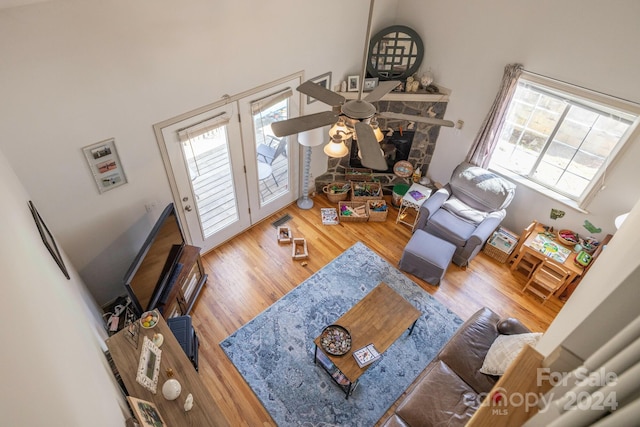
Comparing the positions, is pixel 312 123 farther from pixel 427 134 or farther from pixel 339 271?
pixel 427 134

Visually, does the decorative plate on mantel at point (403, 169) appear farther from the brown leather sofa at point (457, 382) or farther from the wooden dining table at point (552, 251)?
the brown leather sofa at point (457, 382)

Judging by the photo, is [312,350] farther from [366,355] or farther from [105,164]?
[105,164]

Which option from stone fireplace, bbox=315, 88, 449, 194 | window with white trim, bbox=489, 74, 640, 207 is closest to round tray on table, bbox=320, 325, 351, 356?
stone fireplace, bbox=315, 88, 449, 194

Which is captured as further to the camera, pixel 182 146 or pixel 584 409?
pixel 182 146

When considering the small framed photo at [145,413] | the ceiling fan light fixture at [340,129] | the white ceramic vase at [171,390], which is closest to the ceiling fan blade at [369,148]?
the ceiling fan light fixture at [340,129]

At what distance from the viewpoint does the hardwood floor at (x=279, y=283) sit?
3.81 metres

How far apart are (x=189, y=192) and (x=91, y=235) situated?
1072mm

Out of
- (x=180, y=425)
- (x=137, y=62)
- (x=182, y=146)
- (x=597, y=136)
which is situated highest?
(x=137, y=62)

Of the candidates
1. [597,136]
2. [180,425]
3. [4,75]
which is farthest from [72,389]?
[597,136]

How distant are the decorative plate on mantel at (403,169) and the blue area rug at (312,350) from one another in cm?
156

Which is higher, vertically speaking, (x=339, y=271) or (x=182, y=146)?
(x=182, y=146)

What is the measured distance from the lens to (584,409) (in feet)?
1.68

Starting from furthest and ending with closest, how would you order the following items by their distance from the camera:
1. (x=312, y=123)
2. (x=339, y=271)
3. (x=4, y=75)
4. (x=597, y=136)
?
1. (x=339, y=271)
2. (x=597, y=136)
3. (x=4, y=75)
4. (x=312, y=123)

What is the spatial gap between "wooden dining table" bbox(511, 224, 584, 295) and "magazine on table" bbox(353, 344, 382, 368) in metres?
2.52
